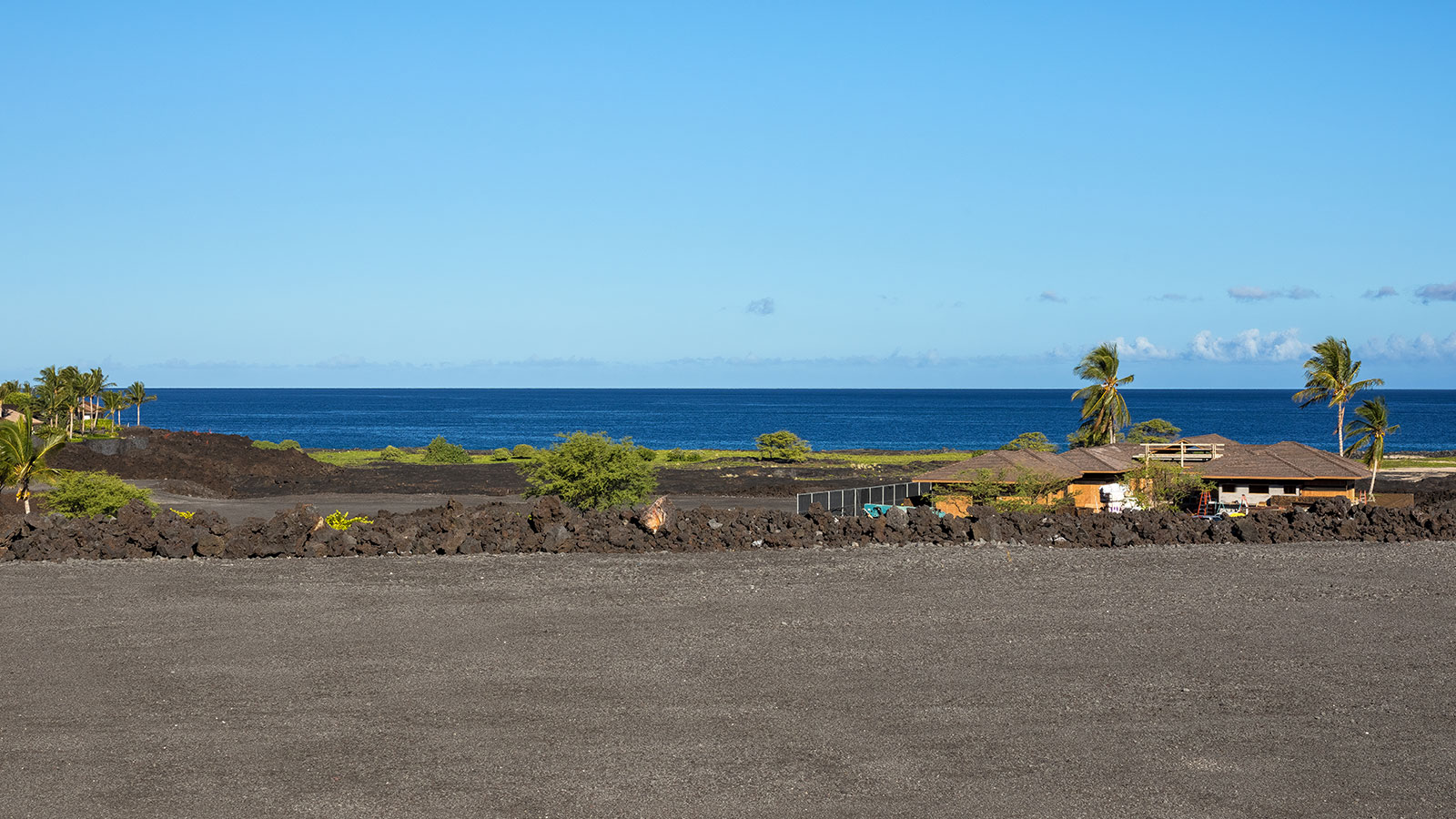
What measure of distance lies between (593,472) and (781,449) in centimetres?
5229

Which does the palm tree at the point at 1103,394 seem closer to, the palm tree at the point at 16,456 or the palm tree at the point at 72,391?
the palm tree at the point at 16,456

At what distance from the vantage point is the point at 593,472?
28.8 meters

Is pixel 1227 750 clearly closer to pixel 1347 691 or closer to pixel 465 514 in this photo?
pixel 1347 691

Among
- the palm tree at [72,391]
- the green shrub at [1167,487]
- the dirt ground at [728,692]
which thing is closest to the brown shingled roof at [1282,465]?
the green shrub at [1167,487]

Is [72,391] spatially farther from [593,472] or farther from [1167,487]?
[1167,487]

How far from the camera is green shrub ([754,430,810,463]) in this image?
261ft

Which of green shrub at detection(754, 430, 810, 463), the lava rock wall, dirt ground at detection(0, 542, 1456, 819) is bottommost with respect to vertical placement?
green shrub at detection(754, 430, 810, 463)

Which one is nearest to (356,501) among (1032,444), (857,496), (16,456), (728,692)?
(16,456)

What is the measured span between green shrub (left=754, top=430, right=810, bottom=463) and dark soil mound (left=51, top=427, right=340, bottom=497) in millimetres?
29401

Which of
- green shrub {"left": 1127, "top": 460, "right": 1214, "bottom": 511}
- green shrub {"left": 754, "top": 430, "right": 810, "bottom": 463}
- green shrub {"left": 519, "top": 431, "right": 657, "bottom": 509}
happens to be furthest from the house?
green shrub {"left": 754, "top": 430, "right": 810, "bottom": 463}

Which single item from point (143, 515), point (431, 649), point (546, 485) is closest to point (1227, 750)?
point (431, 649)

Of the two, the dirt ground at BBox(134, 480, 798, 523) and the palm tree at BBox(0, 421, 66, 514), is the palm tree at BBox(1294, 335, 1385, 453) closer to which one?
the dirt ground at BBox(134, 480, 798, 523)

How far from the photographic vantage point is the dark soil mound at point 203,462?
179ft

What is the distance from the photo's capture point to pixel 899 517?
18109 millimetres
